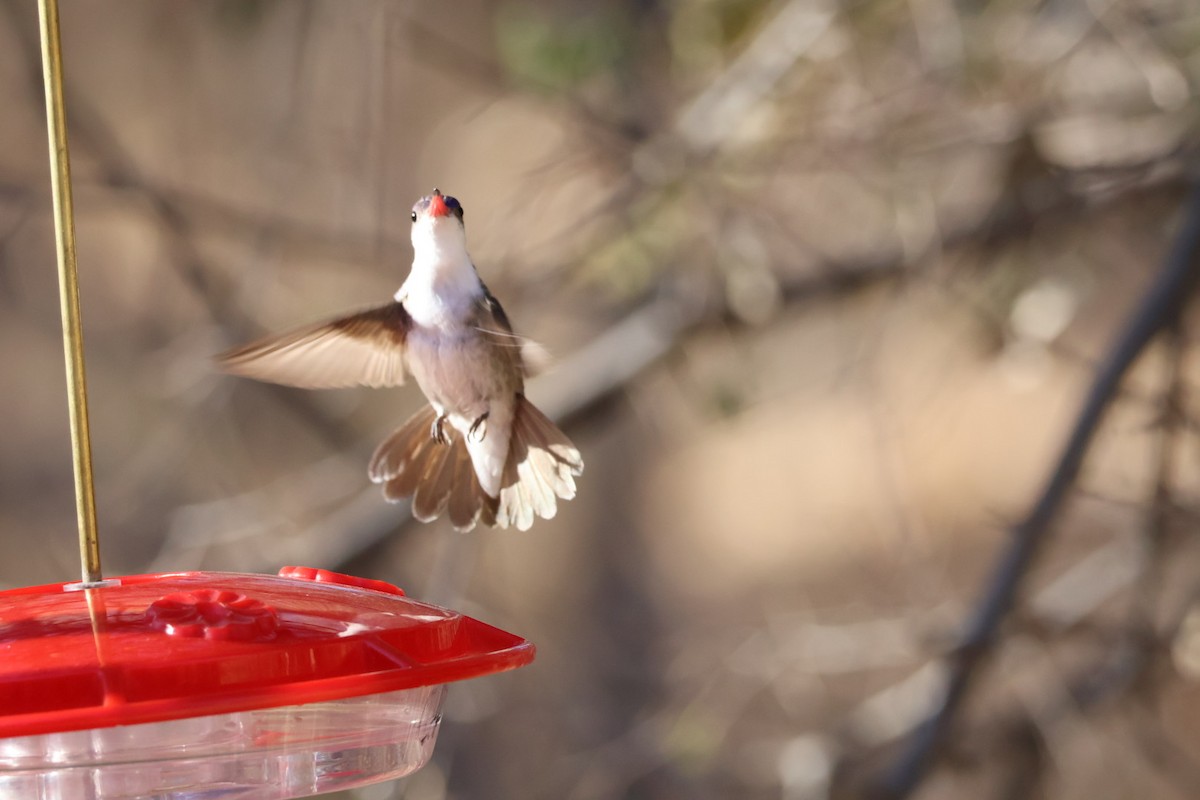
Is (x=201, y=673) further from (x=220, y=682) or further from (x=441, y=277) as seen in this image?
(x=441, y=277)

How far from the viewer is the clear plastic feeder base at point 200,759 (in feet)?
3.84

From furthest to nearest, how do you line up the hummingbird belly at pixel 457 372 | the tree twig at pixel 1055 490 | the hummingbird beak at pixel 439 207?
1. the tree twig at pixel 1055 490
2. the hummingbird belly at pixel 457 372
3. the hummingbird beak at pixel 439 207

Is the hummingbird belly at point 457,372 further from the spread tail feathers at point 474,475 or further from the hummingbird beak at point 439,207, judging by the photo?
the hummingbird beak at point 439,207

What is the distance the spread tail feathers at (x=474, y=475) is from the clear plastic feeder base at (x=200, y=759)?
1.29ft

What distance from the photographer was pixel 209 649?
1.05 m

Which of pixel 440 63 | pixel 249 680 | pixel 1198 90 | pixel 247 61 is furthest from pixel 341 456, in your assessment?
pixel 249 680

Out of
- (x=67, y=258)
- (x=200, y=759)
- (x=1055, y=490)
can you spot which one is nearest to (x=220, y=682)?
(x=200, y=759)

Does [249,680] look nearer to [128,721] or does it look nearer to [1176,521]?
[128,721]

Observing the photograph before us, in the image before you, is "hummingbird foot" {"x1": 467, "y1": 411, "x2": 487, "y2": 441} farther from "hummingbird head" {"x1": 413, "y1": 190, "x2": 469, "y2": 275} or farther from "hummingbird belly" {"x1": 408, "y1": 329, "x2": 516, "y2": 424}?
"hummingbird head" {"x1": 413, "y1": 190, "x2": 469, "y2": 275}

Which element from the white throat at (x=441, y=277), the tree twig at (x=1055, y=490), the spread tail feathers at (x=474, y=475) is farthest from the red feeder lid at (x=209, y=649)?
the tree twig at (x=1055, y=490)

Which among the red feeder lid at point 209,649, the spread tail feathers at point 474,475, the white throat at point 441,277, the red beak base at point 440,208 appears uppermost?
Result: the red beak base at point 440,208

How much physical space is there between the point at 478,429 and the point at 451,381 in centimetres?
8

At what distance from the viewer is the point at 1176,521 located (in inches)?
120

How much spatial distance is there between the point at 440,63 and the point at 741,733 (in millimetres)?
2688
